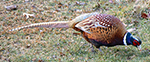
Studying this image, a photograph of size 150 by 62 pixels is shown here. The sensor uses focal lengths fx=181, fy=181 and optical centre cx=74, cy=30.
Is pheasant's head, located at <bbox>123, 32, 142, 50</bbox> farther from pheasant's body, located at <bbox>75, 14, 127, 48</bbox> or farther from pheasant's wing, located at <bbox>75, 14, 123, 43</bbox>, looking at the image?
pheasant's wing, located at <bbox>75, 14, 123, 43</bbox>

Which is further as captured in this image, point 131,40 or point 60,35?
point 60,35

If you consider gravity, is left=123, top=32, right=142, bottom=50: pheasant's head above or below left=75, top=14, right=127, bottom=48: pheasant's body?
below

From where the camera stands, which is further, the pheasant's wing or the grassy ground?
the grassy ground

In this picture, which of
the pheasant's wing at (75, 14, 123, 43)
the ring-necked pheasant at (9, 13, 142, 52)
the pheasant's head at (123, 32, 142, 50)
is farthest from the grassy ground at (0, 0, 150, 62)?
the pheasant's wing at (75, 14, 123, 43)

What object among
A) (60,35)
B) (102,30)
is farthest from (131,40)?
(60,35)

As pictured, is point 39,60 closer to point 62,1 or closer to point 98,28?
point 98,28

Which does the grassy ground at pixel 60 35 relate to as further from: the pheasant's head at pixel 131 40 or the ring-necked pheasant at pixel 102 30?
the ring-necked pheasant at pixel 102 30

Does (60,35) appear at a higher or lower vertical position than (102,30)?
lower

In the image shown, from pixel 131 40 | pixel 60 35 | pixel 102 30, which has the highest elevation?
pixel 102 30

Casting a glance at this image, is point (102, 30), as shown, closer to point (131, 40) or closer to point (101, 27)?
point (101, 27)
